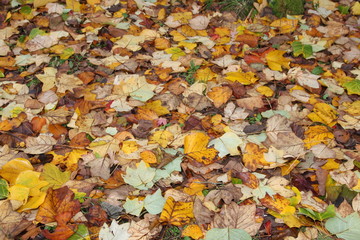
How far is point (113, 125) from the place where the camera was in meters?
2.25

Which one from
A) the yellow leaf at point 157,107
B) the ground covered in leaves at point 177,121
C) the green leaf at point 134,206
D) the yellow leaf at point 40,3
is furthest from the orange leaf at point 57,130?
the yellow leaf at point 40,3

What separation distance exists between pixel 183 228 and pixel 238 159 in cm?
55

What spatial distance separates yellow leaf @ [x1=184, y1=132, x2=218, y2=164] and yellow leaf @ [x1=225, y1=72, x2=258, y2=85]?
663 mm

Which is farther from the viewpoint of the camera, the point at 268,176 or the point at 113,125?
the point at 113,125

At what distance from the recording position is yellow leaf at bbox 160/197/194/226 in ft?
5.59

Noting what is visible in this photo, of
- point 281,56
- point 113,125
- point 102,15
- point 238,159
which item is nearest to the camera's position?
point 238,159

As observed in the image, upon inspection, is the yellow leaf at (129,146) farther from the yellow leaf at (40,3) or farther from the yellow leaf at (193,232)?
the yellow leaf at (40,3)

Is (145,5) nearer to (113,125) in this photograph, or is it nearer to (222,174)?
(113,125)

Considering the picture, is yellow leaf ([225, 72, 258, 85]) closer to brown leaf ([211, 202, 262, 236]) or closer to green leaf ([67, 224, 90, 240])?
brown leaf ([211, 202, 262, 236])

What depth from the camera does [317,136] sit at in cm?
214

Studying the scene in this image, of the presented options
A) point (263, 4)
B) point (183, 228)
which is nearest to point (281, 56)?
point (263, 4)

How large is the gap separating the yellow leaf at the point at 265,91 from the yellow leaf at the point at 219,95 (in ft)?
0.73

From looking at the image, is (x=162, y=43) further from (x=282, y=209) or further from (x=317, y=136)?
(x=282, y=209)

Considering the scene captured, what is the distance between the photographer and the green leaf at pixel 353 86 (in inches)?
98.4
